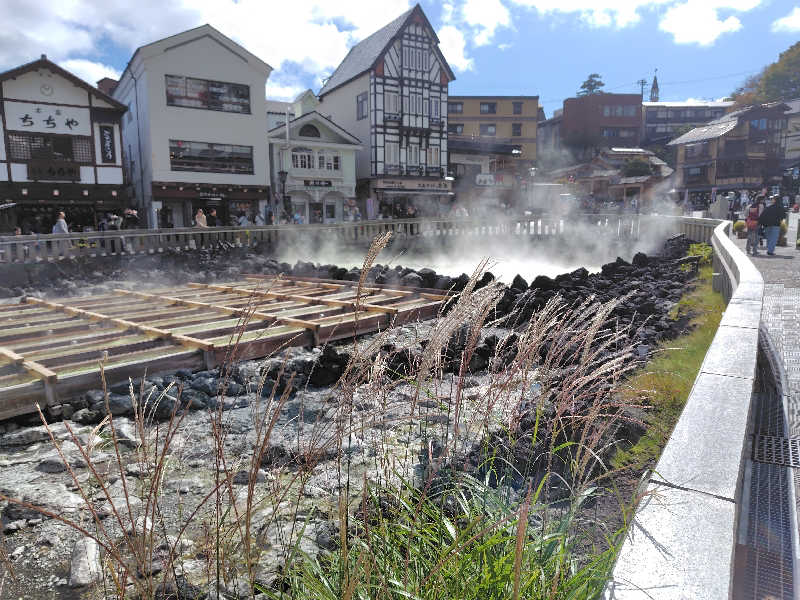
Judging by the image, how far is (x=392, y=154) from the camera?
110 ft

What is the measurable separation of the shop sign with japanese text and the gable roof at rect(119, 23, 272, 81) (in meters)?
4.20

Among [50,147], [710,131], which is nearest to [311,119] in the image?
[50,147]

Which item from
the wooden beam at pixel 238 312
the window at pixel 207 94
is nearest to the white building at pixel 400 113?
the window at pixel 207 94

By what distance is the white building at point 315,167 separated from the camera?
2983cm

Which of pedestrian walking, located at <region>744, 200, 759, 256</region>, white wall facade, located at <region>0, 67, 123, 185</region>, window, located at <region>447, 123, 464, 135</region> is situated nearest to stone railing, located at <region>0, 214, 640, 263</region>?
pedestrian walking, located at <region>744, 200, 759, 256</region>

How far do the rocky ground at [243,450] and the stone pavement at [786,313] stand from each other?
1113 millimetres

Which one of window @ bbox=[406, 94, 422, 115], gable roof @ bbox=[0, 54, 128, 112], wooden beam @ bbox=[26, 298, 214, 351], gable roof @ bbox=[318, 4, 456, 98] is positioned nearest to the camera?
wooden beam @ bbox=[26, 298, 214, 351]

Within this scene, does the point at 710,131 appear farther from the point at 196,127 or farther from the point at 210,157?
the point at 196,127

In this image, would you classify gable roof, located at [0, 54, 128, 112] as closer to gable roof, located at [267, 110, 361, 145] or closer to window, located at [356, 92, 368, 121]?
gable roof, located at [267, 110, 361, 145]

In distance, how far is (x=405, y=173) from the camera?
111 ft

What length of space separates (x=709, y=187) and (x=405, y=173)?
26610mm

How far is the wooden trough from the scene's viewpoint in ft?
16.9

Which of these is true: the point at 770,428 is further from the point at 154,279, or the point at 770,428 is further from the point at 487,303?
the point at 154,279

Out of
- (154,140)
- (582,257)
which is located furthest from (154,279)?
(582,257)
